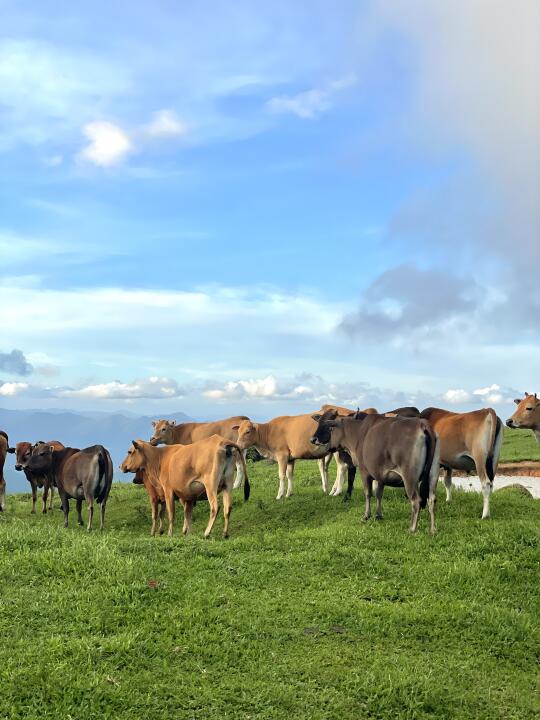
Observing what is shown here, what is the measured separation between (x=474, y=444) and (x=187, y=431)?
10.2m

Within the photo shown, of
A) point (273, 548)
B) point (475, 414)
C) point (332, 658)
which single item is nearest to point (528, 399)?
point (475, 414)

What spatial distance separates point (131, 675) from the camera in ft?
26.5

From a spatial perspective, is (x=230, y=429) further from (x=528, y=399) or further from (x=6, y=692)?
(x=6, y=692)

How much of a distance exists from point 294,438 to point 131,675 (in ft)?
37.8

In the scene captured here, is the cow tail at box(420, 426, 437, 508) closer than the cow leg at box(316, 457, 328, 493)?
Yes

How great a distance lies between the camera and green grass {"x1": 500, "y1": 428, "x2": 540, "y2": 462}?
30.1 meters

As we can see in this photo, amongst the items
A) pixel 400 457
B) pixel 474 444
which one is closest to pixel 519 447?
pixel 474 444

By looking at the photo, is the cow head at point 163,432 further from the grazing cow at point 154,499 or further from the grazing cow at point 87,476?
the grazing cow at point 154,499

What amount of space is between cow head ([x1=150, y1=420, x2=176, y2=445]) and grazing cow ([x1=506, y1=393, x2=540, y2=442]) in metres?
10.5

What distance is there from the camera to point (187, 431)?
75.0ft

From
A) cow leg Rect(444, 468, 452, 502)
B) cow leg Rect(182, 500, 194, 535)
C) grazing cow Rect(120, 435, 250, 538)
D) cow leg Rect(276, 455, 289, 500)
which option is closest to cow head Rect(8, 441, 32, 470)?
grazing cow Rect(120, 435, 250, 538)

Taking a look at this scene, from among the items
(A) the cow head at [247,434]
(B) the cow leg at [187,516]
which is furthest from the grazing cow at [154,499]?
(A) the cow head at [247,434]

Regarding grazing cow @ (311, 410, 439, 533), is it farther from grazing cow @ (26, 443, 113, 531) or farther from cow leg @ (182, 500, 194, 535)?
grazing cow @ (26, 443, 113, 531)

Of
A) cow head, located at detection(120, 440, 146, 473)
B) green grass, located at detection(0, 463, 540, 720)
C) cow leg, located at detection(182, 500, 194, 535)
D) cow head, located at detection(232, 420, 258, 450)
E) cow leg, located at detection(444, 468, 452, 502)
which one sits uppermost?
cow head, located at detection(232, 420, 258, 450)
